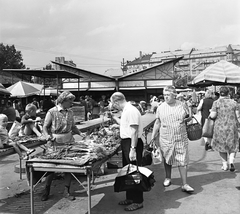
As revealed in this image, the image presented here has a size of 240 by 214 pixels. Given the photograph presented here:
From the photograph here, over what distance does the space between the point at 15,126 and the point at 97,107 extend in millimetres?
11466

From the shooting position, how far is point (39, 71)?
40.7 feet

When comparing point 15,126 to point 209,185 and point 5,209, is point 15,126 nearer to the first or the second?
point 5,209

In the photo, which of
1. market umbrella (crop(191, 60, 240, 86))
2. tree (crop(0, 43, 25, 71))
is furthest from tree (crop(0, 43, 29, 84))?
market umbrella (crop(191, 60, 240, 86))

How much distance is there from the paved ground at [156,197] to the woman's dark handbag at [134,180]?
36 centimetres

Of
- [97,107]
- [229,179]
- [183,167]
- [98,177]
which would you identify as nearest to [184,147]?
[183,167]

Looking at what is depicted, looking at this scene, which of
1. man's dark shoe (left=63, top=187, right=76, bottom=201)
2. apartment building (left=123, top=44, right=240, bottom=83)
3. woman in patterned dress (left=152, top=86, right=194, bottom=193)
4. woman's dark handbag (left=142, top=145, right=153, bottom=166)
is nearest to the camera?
man's dark shoe (left=63, top=187, right=76, bottom=201)

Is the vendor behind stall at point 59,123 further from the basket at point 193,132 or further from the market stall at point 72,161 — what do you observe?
the basket at point 193,132

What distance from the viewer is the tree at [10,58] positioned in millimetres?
51969

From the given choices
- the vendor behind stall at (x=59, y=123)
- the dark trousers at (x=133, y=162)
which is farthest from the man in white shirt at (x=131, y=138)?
the vendor behind stall at (x=59, y=123)

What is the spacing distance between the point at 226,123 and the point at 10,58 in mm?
55610

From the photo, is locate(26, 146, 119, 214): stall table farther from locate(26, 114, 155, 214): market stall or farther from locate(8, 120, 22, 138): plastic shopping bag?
locate(8, 120, 22, 138): plastic shopping bag

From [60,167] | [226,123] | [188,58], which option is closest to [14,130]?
[60,167]

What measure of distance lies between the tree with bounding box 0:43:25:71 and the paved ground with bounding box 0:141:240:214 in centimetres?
5068

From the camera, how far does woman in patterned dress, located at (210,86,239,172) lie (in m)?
5.38
